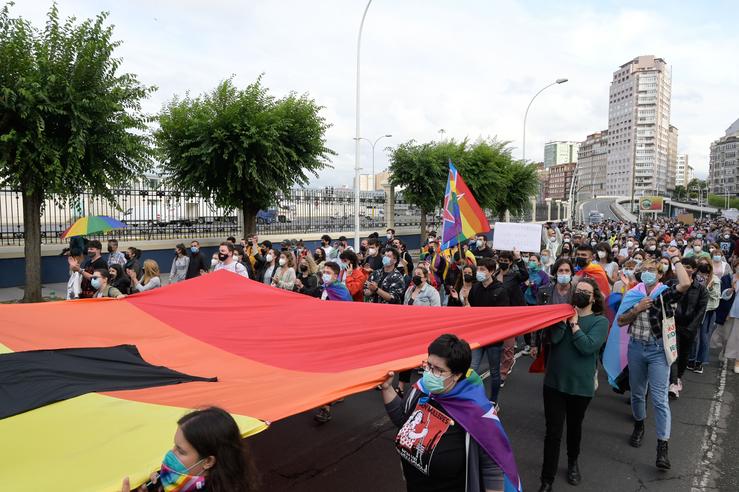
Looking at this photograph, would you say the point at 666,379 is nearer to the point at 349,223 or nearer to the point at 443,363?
the point at 443,363

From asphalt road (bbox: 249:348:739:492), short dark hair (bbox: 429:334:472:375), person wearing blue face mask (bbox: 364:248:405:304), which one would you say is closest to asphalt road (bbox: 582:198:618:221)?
person wearing blue face mask (bbox: 364:248:405:304)

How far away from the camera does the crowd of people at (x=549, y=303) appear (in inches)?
113

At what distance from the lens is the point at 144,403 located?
3.37m

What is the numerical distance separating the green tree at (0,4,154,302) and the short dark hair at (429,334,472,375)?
10697 mm

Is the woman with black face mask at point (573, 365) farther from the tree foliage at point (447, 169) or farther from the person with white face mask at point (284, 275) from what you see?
the tree foliage at point (447, 169)

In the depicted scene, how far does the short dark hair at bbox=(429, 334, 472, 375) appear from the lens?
2.74 m

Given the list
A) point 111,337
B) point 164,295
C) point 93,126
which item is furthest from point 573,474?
point 93,126

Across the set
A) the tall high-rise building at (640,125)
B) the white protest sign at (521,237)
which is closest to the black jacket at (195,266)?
the white protest sign at (521,237)

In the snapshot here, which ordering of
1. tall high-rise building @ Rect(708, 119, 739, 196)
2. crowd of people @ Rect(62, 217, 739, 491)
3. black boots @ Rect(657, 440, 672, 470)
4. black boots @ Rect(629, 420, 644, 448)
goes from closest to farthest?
crowd of people @ Rect(62, 217, 739, 491), black boots @ Rect(657, 440, 672, 470), black boots @ Rect(629, 420, 644, 448), tall high-rise building @ Rect(708, 119, 739, 196)

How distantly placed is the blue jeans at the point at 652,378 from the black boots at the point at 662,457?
0.06m

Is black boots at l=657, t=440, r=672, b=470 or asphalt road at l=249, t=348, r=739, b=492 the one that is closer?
asphalt road at l=249, t=348, r=739, b=492

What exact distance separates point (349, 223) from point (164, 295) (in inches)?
744

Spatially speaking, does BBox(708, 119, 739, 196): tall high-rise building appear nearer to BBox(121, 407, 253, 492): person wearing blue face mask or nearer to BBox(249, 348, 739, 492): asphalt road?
BBox(249, 348, 739, 492): asphalt road

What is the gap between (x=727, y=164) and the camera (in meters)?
138
